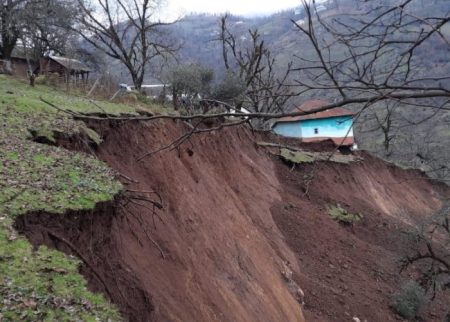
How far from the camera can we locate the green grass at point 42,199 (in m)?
4.17

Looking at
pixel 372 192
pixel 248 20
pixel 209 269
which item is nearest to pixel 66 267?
pixel 209 269

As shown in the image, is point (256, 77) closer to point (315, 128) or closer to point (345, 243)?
point (345, 243)

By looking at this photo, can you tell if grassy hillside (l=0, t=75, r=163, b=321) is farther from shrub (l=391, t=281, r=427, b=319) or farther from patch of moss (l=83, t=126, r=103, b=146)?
shrub (l=391, t=281, r=427, b=319)

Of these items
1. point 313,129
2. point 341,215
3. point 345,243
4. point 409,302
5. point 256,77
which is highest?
point 256,77

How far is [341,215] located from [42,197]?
16598 millimetres

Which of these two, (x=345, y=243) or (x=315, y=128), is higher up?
(x=315, y=128)

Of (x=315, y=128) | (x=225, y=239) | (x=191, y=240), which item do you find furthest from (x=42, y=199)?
(x=315, y=128)

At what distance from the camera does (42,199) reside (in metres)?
6.04

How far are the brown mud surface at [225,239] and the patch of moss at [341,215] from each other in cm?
34

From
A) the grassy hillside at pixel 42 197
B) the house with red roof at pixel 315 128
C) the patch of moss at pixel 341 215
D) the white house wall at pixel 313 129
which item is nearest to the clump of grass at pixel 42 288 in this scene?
the grassy hillside at pixel 42 197

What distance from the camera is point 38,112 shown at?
10570 mm

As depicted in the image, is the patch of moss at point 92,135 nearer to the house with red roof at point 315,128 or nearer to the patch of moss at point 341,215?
the patch of moss at point 341,215

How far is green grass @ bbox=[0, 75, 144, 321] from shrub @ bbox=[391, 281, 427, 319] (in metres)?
10.5

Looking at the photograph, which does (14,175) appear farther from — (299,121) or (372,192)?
(299,121)
